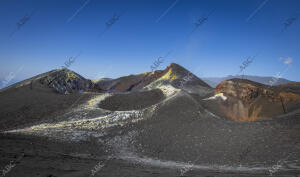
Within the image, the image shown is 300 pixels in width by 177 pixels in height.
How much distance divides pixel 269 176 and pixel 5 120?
62.7 feet

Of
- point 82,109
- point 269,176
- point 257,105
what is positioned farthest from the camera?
point 82,109

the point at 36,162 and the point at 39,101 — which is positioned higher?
the point at 39,101

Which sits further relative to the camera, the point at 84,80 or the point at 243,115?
the point at 84,80

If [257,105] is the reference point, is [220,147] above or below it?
below

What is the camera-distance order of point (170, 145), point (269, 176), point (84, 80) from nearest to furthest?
1. point (269, 176)
2. point (170, 145)
3. point (84, 80)

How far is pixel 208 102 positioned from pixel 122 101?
8685mm

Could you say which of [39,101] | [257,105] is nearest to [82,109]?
[39,101]

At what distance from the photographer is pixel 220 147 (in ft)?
31.0

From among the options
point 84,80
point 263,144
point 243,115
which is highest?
point 84,80

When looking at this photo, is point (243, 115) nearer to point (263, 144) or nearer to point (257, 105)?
point (257, 105)

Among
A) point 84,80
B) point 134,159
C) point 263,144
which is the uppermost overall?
point 84,80

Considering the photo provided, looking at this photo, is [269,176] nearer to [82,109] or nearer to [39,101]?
[82,109]

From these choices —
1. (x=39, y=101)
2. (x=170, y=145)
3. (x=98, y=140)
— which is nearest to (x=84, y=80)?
(x=39, y=101)

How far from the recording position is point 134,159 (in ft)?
28.1
